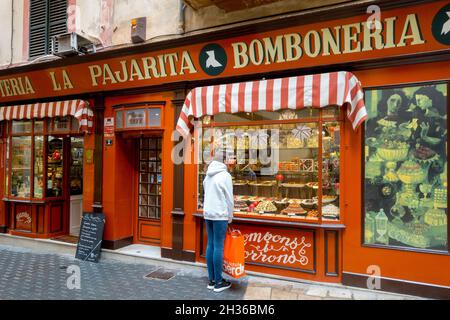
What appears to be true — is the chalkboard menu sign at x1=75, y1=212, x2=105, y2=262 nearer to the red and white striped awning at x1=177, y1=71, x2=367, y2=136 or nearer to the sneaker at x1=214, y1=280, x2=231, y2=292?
the red and white striped awning at x1=177, y1=71, x2=367, y2=136

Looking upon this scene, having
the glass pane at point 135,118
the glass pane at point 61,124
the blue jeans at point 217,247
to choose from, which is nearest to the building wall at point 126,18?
the glass pane at point 135,118

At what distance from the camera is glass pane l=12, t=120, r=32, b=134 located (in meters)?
8.15

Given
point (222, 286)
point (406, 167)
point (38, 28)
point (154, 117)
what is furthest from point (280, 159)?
point (38, 28)

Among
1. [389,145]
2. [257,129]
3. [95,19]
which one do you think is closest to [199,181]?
[257,129]

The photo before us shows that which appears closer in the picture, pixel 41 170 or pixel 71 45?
pixel 71 45

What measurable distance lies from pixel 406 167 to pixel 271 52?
2815 millimetres

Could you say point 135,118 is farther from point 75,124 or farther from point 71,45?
point 71,45

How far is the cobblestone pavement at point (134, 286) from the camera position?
4.75 m

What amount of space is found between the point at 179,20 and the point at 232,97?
1.98 m

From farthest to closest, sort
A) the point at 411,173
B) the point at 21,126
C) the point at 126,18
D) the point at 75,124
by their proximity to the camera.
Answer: the point at 21,126 < the point at 75,124 < the point at 126,18 < the point at 411,173

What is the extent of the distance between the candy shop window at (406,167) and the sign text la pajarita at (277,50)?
29.1 inches

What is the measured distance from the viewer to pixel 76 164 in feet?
28.0

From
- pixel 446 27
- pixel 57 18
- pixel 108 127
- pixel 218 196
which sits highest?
pixel 57 18

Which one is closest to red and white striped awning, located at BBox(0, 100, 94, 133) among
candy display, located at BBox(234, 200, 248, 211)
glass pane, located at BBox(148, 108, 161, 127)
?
glass pane, located at BBox(148, 108, 161, 127)
